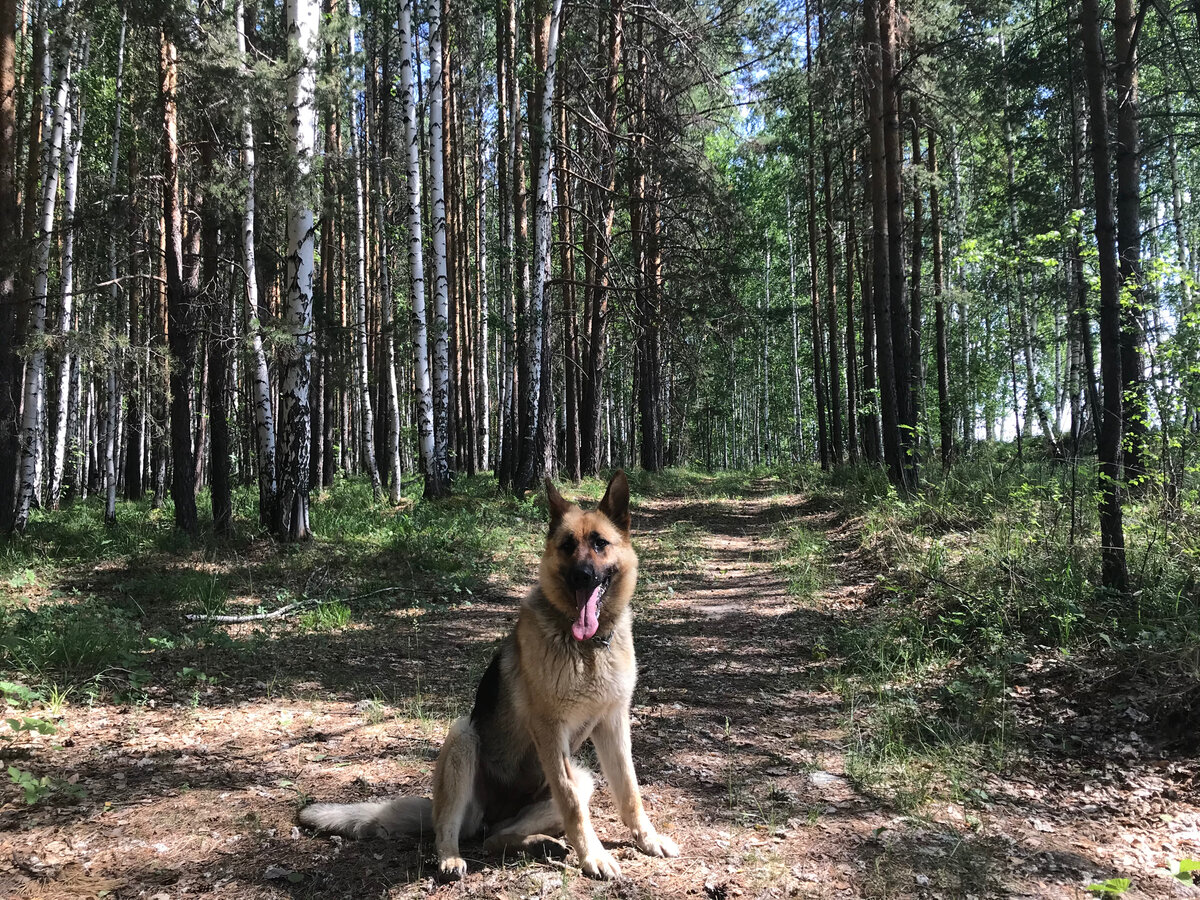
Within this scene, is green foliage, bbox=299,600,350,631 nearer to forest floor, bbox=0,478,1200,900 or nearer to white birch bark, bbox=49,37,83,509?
forest floor, bbox=0,478,1200,900

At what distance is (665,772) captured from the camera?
13.4 ft

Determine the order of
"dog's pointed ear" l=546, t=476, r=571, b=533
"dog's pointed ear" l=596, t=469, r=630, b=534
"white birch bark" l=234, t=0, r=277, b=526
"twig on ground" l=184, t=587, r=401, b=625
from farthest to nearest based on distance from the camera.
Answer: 1. "white birch bark" l=234, t=0, r=277, b=526
2. "twig on ground" l=184, t=587, r=401, b=625
3. "dog's pointed ear" l=596, t=469, r=630, b=534
4. "dog's pointed ear" l=546, t=476, r=571, b=533

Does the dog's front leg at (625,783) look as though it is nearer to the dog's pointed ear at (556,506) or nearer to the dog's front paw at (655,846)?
the dog's front paw at (655,846)

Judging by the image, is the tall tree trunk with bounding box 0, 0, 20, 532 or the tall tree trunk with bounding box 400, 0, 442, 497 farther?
the tall tree trunk with bounding box 400, 0, 442, 497

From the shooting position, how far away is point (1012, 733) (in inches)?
165

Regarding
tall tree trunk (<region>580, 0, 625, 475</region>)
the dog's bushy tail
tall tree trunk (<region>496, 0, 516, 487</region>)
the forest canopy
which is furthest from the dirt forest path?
tall tree trunk (<region>580, 0, 625, 475</region>)

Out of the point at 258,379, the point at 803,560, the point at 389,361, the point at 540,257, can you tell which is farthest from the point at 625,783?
the point at 389,361

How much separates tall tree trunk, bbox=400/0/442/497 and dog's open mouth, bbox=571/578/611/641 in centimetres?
1046

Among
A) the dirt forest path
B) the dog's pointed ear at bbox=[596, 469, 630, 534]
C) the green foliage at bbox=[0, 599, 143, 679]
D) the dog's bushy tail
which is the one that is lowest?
the dirt forest path

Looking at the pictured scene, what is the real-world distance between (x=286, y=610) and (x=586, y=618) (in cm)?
530

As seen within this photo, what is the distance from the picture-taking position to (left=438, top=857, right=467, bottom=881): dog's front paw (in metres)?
2.90

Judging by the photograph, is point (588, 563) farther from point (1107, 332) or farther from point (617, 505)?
point (1107, 332)

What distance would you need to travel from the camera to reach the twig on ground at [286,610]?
659 cm

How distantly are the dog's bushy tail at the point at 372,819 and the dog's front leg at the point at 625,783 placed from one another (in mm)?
905
